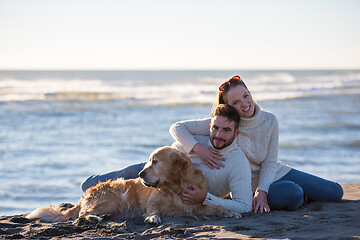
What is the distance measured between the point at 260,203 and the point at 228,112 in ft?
3.25

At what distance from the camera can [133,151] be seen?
30.7 feet

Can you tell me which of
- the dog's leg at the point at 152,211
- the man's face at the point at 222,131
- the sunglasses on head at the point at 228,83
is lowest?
the dog's leg at the point at 152,211

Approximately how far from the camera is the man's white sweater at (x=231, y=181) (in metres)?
4.18

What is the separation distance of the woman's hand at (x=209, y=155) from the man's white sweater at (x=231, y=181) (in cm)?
5

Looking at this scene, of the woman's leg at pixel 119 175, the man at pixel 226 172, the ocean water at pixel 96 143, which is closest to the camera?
the man at pixel 226 172

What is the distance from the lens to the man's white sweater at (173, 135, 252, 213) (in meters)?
4.18

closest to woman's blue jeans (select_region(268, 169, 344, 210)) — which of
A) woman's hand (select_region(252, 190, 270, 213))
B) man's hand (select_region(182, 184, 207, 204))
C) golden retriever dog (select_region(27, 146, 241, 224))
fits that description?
woman's hand (select_region(252, 190, 270, 213))

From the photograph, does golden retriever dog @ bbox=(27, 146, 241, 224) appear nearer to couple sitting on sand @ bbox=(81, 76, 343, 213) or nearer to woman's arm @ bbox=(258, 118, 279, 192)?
couple sitting on sand @ bbox=(81, 76, 343, 213)

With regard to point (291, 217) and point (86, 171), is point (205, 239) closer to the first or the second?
point (291, 217)

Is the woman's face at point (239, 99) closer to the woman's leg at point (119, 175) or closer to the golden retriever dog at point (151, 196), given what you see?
the golden retriever dog at point (151, 196)

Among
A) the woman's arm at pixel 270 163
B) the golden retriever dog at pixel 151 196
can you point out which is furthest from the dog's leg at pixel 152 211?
the woman's arm at pixel 270 163

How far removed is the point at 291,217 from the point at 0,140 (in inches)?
331

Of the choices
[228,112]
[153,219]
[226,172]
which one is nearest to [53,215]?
[153,219]

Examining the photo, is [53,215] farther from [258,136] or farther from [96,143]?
[96,143]
